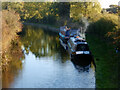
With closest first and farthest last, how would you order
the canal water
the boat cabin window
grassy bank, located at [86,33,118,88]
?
1. grassy bank, located at [86,33,118,88]
2. the canal water
3. the boat cabin window

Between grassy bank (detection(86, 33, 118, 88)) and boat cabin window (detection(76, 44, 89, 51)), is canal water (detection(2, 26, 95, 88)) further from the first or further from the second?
boat cabin window (detection(76, 44, 89, 51))

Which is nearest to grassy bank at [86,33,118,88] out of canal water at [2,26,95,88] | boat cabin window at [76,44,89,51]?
canal water at [2,26,95,88]

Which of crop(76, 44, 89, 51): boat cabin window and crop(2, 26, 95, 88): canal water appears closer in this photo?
crop(2, 26, 95, 88): canal water

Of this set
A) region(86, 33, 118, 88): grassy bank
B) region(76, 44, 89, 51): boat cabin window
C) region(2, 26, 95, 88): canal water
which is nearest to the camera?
region(86, 33, 118, 88): grassy bank

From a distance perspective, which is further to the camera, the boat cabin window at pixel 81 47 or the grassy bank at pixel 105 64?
the boat cabin window at pixel 81 47

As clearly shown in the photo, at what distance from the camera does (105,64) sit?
886 inches

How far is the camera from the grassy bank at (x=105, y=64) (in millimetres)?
17547

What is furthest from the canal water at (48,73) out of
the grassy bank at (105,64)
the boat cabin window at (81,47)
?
the boat cabin window at (81,47)

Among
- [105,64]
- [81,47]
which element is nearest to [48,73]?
[105,64]

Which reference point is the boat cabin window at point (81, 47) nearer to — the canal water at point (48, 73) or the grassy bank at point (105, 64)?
the grassy bank at point (105, 64)

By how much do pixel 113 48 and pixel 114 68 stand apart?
8.36 m

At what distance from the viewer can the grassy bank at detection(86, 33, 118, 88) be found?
57.6ft

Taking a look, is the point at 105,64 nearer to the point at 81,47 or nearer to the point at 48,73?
the point at 48,73

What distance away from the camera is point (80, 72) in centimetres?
2314
